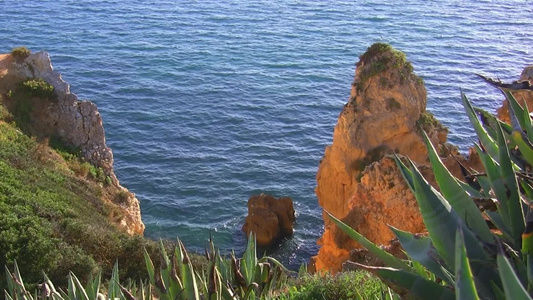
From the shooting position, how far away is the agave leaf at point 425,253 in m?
3.05

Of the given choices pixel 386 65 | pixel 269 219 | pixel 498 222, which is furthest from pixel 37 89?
pixel 498 222

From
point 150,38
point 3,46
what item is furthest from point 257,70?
point 3,46

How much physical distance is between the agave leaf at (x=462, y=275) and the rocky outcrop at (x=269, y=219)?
26699 mm

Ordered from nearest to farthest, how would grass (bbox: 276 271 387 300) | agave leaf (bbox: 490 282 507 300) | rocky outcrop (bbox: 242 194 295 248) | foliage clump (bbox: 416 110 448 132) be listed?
1. agave leaf (bbox: 490 282 507 300)
2. grass (bbox: 276 271 387 300)
3. foliage clump (bbox: 416 110 448 132)
4. rocky outcrop (bbox: 242 194 295 248)

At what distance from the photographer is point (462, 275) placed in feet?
7.32

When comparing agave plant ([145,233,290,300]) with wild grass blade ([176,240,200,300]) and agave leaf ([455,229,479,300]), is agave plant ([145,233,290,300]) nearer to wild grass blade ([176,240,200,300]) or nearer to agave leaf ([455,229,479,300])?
wild grass blade ([176,240,200,300])

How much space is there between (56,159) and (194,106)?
68.7 ft

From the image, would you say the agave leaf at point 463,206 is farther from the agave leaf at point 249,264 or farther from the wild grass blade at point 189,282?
the agave leaf at point 249,264

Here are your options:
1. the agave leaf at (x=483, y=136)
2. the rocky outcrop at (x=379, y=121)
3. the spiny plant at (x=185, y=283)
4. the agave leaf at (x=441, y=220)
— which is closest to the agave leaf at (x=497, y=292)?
the agave leaf at (x=441, y=220)

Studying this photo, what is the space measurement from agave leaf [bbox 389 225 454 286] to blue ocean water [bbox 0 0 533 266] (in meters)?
25.2

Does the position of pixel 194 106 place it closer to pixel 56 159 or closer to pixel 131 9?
pixel 56 159

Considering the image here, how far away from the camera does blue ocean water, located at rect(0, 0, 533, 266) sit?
111 ft

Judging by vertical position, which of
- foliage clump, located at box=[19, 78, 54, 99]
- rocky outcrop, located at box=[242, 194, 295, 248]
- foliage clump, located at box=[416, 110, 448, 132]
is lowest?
rocky outcrop, located at box=[242, 194, 295, 248]

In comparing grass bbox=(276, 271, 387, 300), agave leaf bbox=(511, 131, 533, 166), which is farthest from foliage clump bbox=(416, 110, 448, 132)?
agave leaf bbox=(511, 131, 533, 166)
